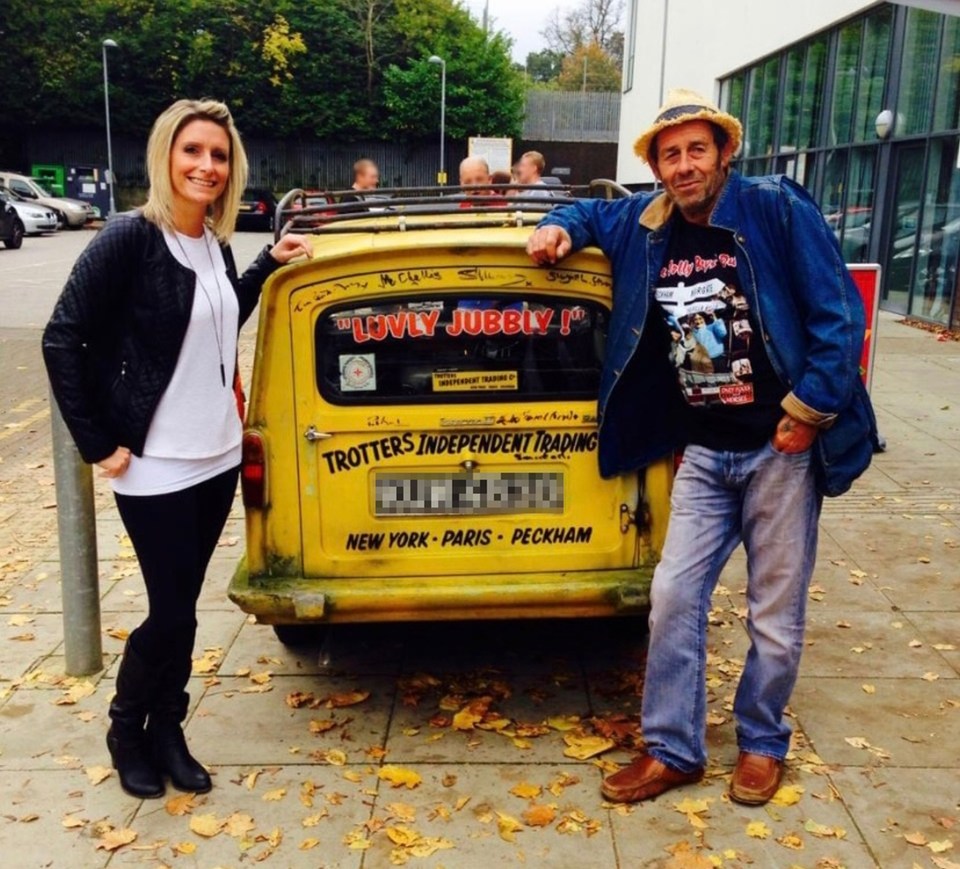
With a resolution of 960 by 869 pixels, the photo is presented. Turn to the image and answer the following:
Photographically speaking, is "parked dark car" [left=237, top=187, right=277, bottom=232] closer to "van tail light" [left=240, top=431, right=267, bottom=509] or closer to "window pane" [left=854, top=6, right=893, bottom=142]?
"window pane" [left=854, top=6, right=893, bottom=142]

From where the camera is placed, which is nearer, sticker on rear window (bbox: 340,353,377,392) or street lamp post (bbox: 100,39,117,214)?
sticker on rear window (bbox: 340,353,377,392)

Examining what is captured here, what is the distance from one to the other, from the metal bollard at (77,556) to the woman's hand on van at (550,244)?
6.28 ft

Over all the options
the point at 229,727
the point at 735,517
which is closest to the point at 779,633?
the point at 735,517

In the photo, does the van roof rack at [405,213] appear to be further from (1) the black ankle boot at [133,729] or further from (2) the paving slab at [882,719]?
(2) the paving slab at [882,719]

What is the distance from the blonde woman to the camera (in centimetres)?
312

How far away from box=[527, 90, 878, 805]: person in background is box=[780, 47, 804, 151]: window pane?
18.0 meters

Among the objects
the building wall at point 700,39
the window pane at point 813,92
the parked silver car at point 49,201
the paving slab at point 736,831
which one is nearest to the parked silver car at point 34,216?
the parked silver car at point 49,201

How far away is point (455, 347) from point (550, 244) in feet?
1.70

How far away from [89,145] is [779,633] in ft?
156

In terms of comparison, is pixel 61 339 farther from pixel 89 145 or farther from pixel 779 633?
pixel 89 145

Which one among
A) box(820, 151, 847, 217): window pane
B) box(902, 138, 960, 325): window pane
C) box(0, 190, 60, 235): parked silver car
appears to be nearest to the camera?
box(902, 138, 960, 325): window pane

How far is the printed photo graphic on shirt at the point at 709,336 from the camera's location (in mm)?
3191

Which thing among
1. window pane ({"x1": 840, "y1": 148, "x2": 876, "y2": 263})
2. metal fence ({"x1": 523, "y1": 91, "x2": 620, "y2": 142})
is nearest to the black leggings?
window pane ({"x1": 840, "y1": 148, "x2": 876, "y2": 263})

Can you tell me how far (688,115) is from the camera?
10.2ft
